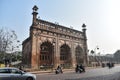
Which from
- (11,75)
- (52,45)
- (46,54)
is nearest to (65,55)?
(52,45)

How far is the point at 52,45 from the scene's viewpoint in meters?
36.1

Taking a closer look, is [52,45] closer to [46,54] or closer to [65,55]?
[46,54]

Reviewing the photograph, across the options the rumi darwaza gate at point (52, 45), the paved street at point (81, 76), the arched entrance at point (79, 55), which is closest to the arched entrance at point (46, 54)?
the rumi darwaza gate at point (52, 45)

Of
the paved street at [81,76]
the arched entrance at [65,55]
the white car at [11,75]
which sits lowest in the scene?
the paved street at [81,76]

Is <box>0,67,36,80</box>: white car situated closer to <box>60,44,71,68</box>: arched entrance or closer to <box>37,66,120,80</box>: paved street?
<box>37,66,120,80</box>: paved street

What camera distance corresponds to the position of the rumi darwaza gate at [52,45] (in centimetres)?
3244

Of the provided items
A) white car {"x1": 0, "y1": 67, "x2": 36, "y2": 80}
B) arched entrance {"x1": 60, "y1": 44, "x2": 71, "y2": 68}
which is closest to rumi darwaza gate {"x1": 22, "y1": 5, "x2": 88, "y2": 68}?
arched entrance {"x1": 60, "y1": 44, "x2": 71, "y2": 68}

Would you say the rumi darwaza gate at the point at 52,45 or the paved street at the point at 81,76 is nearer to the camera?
the paved street at the point at 81,76

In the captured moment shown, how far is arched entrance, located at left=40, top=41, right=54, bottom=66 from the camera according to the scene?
3475 cm

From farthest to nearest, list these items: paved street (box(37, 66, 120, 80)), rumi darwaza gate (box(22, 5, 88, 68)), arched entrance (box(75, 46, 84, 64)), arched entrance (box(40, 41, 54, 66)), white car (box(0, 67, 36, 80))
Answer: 1. arched entrance (box(75, 46, 84, 64))
2. arched entrance (box(40, 41, 54, 66))
3. rumi darwaza gate (box(22, 5, 88, 68))
4. paved street (box(37, 66, 120, 80))
5. white car (box(0, 67, 36, 80))

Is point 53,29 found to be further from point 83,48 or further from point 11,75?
point 11,75

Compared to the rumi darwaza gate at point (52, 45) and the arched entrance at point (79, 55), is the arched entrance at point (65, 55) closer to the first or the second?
the rumi darwaza gate at point (52, 45)

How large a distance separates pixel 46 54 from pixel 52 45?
8.01 ft

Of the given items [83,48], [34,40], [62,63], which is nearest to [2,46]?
[34,40]
